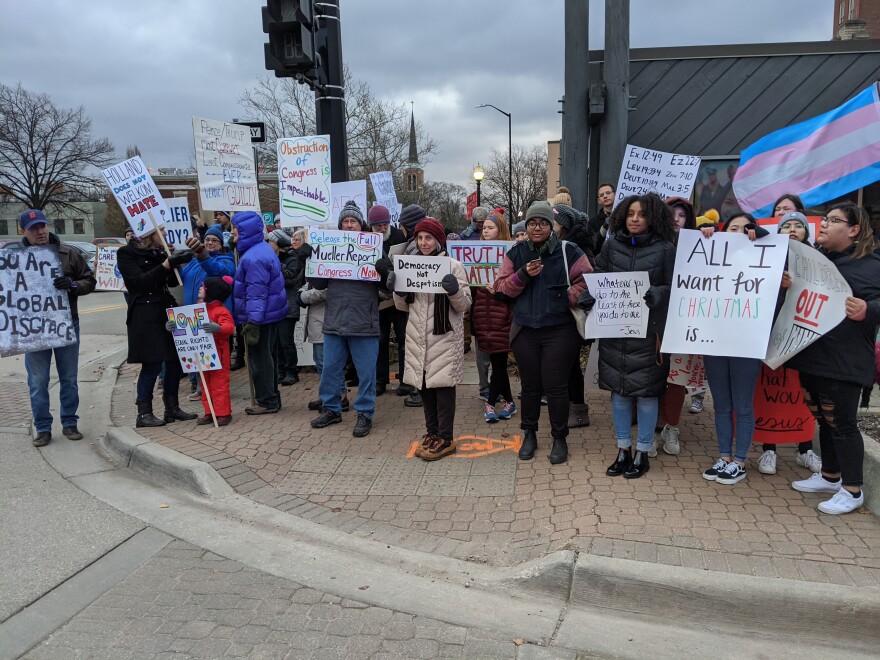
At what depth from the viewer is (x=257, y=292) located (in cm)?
A: 625

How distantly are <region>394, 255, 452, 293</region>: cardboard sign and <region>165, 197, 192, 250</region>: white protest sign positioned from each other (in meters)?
2.65

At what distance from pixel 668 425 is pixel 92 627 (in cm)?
407

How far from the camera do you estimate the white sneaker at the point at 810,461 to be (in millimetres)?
4629

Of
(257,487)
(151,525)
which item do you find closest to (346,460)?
(257,487)

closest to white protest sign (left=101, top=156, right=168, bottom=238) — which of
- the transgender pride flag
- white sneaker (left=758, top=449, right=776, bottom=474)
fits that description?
white sneaker (left=758, top=449, right=776, bottom=474)

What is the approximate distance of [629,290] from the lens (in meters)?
4.54

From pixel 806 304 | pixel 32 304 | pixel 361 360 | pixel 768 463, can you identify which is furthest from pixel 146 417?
pixel 806 304

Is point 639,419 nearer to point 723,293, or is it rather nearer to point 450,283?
point 723,293

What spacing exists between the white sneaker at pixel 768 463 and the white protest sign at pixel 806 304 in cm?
83

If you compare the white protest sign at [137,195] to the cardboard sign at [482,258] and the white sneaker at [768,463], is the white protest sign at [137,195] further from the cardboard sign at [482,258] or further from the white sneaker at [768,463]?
the white sneaker at [768,463]

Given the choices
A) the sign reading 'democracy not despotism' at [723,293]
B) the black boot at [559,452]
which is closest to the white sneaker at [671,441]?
the black boot at [559,452]

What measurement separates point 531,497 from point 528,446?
0.68 metres

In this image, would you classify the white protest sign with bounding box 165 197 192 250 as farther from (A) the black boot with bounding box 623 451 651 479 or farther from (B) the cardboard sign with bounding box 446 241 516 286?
(A) the black boot with bounding box 623 451 651 479

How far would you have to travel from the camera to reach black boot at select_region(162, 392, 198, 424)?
6.41 metres
